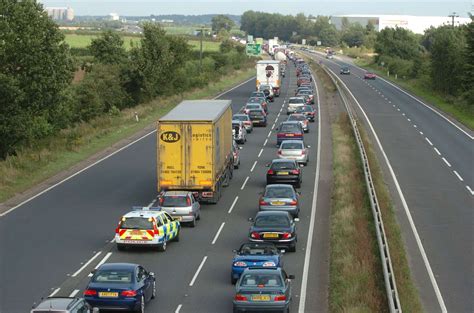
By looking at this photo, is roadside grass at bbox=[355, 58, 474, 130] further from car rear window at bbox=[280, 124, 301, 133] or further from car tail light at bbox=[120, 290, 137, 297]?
car tail light at bbox=[120, 290, 137, 297]

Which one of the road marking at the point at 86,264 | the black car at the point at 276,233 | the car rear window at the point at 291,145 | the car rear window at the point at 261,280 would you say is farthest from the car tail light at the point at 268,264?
the car rear window at the point at 291,145

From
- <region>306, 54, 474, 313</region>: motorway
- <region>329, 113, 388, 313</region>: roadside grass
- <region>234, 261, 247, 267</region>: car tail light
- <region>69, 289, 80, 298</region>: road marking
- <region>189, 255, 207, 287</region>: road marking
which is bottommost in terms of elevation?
<region>306, 54, 474, 313</region>: motorway

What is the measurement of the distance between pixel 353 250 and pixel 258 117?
39.6 meters

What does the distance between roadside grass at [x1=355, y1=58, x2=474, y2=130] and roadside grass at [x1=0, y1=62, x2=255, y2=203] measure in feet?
78.6

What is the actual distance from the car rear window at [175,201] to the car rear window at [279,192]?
3599 millimetres

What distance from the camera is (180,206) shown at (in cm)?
3412

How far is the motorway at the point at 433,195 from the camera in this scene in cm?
2658

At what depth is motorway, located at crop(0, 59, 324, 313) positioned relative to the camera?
25.1 meters


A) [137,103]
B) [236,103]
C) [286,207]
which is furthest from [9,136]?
[137,103]

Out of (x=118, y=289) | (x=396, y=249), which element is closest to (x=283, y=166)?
(x=396, y=249)

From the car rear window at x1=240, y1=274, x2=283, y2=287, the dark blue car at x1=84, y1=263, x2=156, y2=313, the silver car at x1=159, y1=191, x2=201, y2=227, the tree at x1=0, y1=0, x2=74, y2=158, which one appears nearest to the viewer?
the dark blue car at x1=84, y1=263, x2=156, y2=313

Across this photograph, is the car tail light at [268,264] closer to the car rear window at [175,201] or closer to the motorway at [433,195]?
the motorway at [433,195]

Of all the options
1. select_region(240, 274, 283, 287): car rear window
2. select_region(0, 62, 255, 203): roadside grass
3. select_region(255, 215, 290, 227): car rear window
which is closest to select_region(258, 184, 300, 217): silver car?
select_region(255, 215, 290, 227): car rear window

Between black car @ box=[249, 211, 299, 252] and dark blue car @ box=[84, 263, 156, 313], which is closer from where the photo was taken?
dark blue car @ box=[84, 263, 156, 313]
